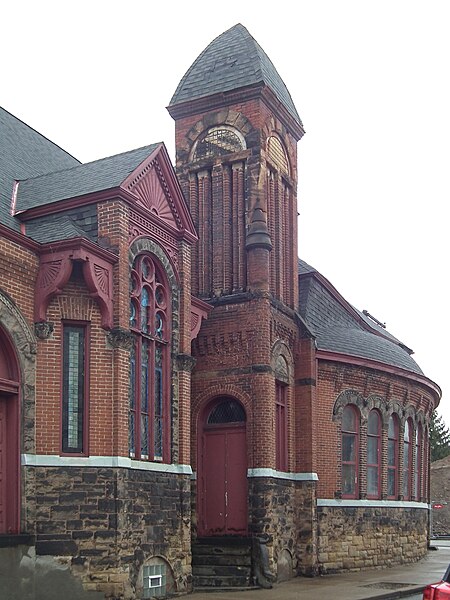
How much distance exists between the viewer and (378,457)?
80.0 ft

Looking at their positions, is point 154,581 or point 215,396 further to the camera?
point 215,396

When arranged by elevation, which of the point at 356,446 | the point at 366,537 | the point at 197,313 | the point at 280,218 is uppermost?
the point at 280,218

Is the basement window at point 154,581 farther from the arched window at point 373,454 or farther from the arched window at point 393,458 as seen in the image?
the arched window at point 393,458

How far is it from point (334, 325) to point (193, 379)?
19.3 feet

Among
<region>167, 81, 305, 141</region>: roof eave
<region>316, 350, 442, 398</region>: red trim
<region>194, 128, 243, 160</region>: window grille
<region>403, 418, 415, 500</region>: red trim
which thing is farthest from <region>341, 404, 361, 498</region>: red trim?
<region>167, 81, 305, 141</region>: roof eave

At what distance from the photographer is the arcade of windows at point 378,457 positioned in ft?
76.6

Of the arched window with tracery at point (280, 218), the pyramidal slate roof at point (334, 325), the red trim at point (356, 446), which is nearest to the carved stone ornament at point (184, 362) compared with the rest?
the arched window with tracery at point (280, 218)

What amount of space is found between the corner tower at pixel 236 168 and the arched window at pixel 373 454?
4368mm

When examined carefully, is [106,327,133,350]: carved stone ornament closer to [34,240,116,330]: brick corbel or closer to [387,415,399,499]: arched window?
[34,240,116,330]: brick corbel

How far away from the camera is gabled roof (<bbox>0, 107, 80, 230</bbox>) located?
54.2ft

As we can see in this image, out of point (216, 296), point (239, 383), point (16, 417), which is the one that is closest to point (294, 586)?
point (239, 383)

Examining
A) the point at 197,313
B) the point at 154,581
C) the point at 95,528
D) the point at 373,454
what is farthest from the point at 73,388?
the point at 373,454

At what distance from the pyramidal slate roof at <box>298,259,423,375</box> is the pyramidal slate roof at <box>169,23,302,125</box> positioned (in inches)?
190

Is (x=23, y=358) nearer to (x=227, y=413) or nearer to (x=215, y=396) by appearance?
(x=215, y=396)
